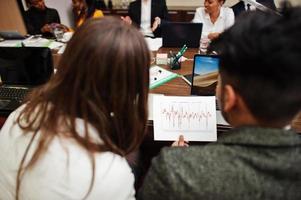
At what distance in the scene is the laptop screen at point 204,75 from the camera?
1.33m

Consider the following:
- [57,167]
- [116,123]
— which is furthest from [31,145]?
[116,123]

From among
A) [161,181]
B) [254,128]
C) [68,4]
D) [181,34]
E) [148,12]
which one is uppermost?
[254,128]

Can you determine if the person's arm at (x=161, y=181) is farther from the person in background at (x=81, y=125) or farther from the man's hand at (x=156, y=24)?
the man's hand at (x=156, y=24)

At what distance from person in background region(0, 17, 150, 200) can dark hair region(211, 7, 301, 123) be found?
241 mm

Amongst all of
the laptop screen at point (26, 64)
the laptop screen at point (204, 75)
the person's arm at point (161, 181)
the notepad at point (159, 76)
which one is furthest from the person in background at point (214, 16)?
the person's arm at point (161, 181)

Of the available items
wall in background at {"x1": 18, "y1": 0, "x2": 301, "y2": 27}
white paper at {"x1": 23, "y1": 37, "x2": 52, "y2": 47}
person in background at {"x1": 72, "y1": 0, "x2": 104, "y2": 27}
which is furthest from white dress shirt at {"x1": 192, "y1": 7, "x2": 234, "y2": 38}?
white paper at {"x1": 23, "y1": 37, "x2": 52, "y2": 47}

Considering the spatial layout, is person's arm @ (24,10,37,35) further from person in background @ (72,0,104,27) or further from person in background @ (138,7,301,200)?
person in background @ (138,7,301,200)

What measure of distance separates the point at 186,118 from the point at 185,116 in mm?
11

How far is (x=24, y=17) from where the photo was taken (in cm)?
254

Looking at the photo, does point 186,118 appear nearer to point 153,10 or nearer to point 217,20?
point 217,20

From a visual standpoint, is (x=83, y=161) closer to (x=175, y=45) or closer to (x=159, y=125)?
(x=159, y=125)

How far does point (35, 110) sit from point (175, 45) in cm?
142

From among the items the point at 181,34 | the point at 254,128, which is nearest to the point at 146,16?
the point at 181,34

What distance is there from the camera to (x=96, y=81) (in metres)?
0.71
